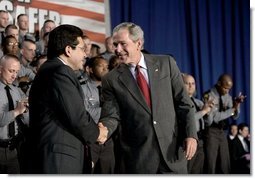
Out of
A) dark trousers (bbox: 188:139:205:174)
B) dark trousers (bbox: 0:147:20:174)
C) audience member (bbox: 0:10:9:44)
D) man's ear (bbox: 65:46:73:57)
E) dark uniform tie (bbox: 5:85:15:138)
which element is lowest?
dark trousers (bbox: 188:139:205:174)

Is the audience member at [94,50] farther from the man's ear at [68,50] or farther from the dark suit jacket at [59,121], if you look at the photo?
the dark suit jacket at [59,121]

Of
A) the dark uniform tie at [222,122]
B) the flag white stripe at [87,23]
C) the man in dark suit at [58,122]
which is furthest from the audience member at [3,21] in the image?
the dark uniform tie at [222,122]

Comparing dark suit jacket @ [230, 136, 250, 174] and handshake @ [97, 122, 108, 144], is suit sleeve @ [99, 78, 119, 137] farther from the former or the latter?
dark suit jacket @ [230, 136, 250, 174]

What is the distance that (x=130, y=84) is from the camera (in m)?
2.36

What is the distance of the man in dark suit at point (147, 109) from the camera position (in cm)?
229

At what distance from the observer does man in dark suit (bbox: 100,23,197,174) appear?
2.29 m

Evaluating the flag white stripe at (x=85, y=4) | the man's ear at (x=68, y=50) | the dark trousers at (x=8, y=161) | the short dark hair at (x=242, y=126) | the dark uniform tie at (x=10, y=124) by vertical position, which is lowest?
the dark trousers at (x=8, y=161)

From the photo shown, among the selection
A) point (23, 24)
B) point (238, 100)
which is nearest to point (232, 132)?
point (238, 100)

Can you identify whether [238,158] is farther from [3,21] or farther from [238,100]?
[3,21]

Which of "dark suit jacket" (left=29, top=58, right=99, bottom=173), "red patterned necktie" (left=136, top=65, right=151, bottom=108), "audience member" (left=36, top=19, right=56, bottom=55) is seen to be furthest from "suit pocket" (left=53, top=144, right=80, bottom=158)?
"audience member" (left=36, top=19, right=56, bottom=55)

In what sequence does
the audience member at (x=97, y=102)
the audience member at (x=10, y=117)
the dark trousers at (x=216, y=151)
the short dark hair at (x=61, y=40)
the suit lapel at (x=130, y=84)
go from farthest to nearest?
the dark trousers at (x=216, y=151), the audience member at (x=97, y=102), the audience member at (x=10, y=117), the suit lapel at (x=130, y=84), the short dark hair at (x=61, y=40)

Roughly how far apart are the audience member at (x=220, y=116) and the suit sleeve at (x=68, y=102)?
113cm

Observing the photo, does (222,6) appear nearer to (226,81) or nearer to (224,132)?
(226,81)

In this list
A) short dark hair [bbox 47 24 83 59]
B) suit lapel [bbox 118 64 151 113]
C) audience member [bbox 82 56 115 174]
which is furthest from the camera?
audience member [bbox 82 56 115 174]
